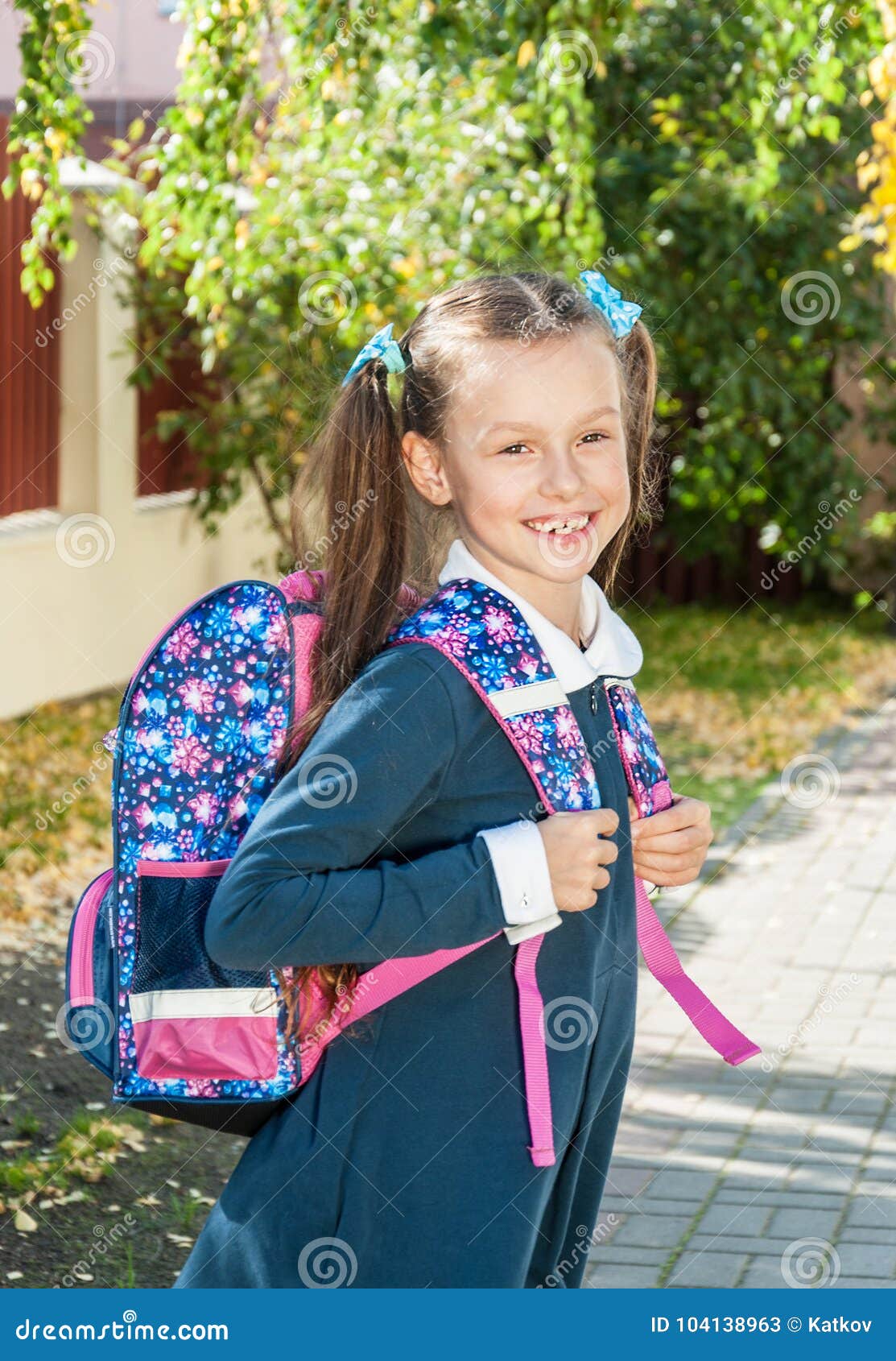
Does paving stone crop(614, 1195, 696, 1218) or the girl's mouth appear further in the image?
paving stone crop(614, 1195, 696, 1218)

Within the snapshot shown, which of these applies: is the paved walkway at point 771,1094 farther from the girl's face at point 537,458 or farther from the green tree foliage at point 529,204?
the girl's face at point 537,458

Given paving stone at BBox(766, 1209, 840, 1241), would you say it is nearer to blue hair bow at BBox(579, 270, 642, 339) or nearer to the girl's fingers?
the girl's fingers

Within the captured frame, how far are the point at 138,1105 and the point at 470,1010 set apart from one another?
35cm

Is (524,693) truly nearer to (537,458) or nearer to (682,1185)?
(537,458)

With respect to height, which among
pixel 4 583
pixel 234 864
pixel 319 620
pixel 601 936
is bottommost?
pixel 4 583

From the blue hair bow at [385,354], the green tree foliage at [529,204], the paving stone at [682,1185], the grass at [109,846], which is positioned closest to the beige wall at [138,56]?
the green tree foliage at [529,204]

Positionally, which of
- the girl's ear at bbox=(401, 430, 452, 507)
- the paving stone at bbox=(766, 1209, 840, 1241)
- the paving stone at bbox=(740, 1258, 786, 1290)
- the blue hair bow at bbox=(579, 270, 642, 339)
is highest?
the blue hair bow at bbox=(579, 270, 642, 339)

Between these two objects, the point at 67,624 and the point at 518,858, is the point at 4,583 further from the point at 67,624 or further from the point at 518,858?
the point at 518,858

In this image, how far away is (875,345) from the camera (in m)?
11.8

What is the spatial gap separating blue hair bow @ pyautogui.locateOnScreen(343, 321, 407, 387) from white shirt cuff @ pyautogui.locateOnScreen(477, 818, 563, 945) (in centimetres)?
57

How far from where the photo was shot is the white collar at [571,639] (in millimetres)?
1861

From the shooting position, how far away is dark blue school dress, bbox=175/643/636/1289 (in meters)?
1.65

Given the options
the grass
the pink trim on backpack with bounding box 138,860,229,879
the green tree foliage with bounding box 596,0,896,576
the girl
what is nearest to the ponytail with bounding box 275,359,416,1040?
the girl

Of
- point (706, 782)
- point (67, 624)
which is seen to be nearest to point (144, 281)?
point (67, 624)
